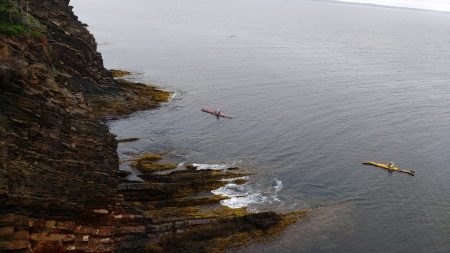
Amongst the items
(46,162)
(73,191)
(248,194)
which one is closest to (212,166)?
(248,194)

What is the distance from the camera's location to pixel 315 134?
233 feet

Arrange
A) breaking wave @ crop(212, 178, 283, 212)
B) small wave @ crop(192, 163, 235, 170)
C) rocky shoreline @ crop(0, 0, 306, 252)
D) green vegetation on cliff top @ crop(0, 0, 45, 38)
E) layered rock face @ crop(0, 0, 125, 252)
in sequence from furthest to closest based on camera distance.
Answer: small wave @ crop(192, 163, 235, 170) → breaking wave @ crop(212, 178, 283, 212) → green vegetation on cliff top @ crop(0, 0, 45, 38) → rocky shoreline @ crop(0, 0, 306, 252) → layered rock face @ crop(0, 0, 125, 252)

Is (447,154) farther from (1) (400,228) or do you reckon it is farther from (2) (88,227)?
(2) (88,227)

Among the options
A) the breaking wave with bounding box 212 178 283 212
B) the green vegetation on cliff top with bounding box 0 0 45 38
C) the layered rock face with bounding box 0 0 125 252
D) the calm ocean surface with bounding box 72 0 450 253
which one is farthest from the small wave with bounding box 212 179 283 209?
the green vegetation on cliff top with bounding box 0 0 45 38

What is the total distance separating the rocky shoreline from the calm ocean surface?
445 centimetres

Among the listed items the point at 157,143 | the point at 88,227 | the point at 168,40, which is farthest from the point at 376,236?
the point at 168,40

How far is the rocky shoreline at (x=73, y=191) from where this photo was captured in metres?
31.7

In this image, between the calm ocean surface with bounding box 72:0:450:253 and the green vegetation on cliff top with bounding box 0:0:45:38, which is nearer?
the green vegetation on cliff top with bounding box 0:0:45:38

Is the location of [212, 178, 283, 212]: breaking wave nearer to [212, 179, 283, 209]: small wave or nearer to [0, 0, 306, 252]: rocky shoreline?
[212, 179, 283, 209]: small wave

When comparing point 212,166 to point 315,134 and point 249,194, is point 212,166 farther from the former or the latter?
point 315,134

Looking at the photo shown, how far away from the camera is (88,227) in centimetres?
3516

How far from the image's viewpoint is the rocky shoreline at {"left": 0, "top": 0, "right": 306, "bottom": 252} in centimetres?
3172

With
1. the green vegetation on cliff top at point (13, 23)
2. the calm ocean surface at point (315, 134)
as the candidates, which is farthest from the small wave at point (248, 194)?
the green vegetation on cliff top at point (13, 23)

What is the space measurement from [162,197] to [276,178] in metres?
16.6
